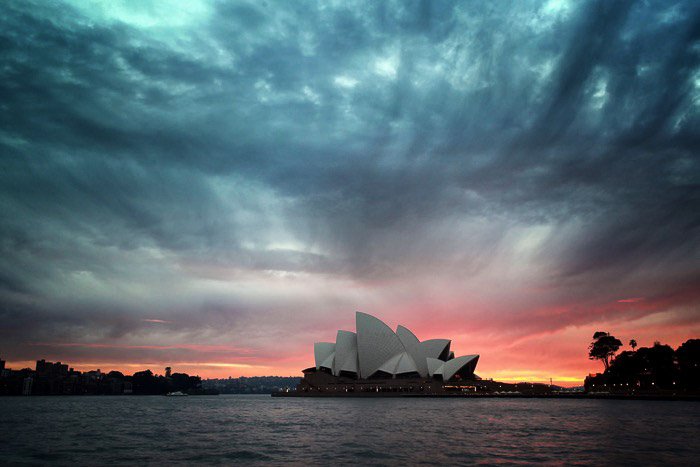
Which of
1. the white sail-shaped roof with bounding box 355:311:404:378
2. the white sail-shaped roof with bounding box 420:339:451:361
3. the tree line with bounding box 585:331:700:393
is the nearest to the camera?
the tree line with bounding box 585:331:700:393

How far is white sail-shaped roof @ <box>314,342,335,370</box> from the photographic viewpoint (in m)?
126

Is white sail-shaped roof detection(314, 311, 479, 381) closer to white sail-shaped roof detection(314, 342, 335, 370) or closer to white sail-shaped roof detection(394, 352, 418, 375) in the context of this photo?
white sail-shaped roof detection(394, 352, 418, 375)

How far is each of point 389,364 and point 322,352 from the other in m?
20.9

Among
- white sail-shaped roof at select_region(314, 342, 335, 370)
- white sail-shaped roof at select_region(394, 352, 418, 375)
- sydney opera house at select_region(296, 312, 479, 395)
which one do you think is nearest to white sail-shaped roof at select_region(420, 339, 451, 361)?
sydney opera house at select_region(296, 312, 479, 395)

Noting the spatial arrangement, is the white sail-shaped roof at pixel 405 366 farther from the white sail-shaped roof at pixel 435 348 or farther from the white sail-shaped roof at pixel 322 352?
the white sail-shaped roof at pixel 322 352

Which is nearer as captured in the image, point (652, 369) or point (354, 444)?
point (354, 444)

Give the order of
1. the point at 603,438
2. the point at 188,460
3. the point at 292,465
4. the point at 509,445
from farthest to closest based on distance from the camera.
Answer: the point at 603,438 → the point at 509,445 → the point at 188,460 → the point at 292,465

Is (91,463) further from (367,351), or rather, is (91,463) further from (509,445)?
(367,351)

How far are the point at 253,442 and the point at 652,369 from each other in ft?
328

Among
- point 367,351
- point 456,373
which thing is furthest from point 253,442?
point 456,373

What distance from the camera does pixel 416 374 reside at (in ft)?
383

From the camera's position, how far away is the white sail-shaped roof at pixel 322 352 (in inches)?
4961

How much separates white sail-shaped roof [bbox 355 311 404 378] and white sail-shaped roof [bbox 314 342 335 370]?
12980 millimetres

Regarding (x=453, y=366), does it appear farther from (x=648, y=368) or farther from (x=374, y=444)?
(x=374, y=444)
